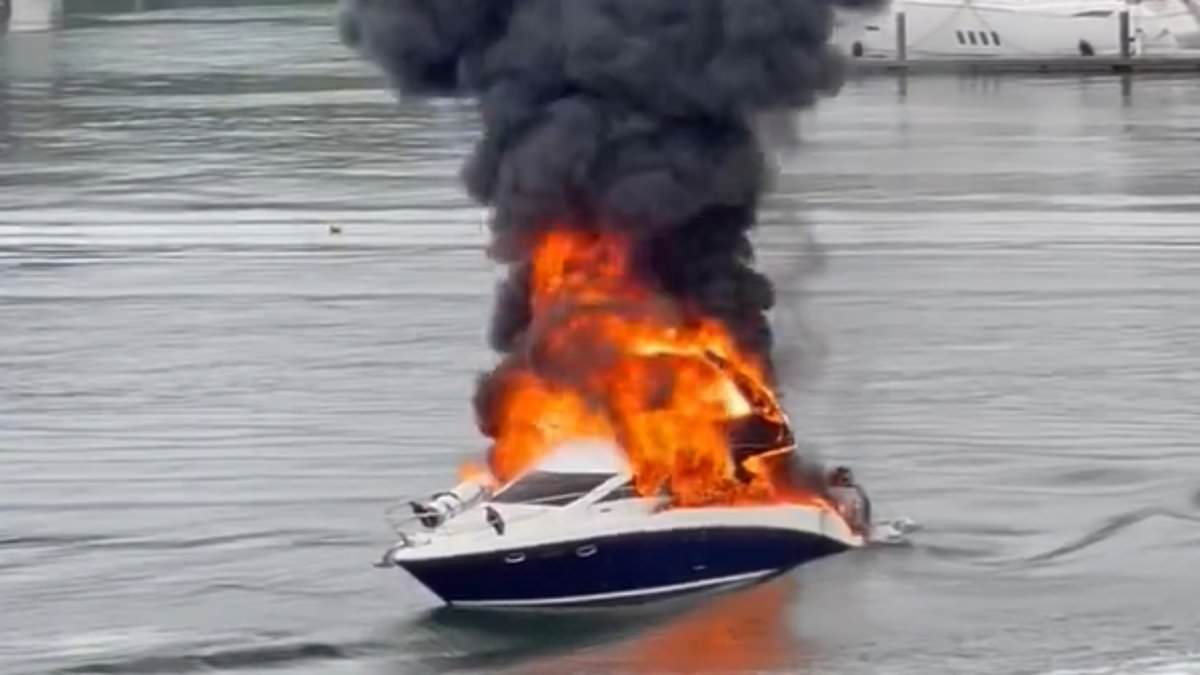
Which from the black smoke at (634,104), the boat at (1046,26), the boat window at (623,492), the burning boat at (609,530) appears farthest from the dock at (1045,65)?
the boat window at (623,492)

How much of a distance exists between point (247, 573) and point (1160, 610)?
44.1ft

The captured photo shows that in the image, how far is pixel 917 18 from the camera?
13438 centimetres

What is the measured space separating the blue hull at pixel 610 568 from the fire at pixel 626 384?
64 centimetres

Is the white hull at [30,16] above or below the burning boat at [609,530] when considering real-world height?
below

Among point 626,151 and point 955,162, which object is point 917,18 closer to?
point 955,162

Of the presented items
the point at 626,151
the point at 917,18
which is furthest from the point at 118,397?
the point at 917,18

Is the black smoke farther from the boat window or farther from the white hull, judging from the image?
the white hull

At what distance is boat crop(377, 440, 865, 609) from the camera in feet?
135

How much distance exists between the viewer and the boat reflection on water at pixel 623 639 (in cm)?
4022

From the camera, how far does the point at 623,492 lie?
137 feet

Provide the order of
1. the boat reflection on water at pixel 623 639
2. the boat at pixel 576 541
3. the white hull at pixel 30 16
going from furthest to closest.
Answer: the white hull at pixel 30 16 < the boat at pixel 576 541 < the boat reflection on water at pixel 623 639

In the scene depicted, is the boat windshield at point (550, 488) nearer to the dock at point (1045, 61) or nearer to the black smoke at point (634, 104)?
the black smoke at point (634, 104)

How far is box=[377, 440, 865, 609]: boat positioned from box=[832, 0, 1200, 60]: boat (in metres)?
90.0

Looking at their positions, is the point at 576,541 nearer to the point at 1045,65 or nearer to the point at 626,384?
the point at 626,384
